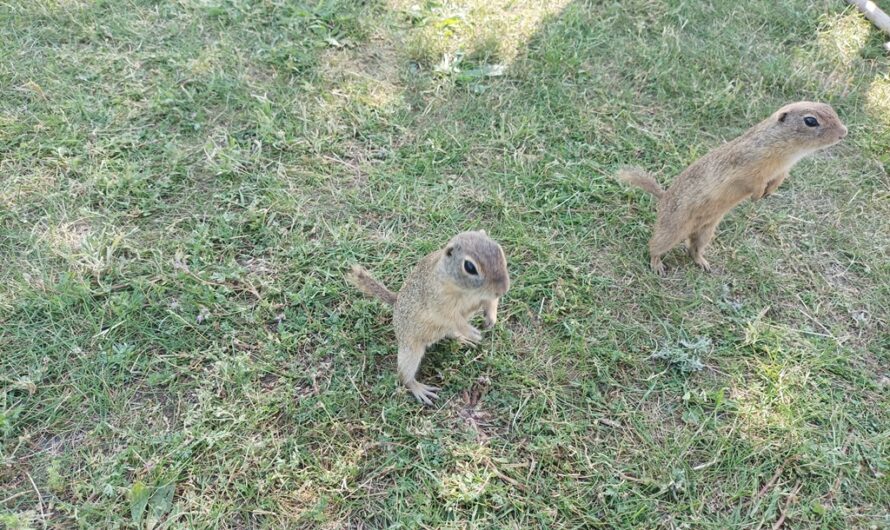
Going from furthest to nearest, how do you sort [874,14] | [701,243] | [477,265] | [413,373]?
[874,14] → [701,243] → [413,373] → [477,265]

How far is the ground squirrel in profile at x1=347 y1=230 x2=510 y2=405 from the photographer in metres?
2.44

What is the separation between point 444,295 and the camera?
2600mm

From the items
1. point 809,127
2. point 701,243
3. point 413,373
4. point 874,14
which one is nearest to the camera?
point 413,373

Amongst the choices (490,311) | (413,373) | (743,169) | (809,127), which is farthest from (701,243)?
(413,373)

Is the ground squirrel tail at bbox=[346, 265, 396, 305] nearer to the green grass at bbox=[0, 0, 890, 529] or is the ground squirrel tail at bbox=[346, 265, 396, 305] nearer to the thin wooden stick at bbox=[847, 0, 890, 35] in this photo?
the green grass at bbox=[0, 0, 890, 529]

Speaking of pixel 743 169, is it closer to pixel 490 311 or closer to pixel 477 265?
pixel 490 311

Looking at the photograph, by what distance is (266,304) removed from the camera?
10.4 ft

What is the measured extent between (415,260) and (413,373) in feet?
2.80

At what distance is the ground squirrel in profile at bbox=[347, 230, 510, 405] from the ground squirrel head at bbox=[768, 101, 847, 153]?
5.83 ft

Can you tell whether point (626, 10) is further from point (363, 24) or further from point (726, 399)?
point (726, 399)

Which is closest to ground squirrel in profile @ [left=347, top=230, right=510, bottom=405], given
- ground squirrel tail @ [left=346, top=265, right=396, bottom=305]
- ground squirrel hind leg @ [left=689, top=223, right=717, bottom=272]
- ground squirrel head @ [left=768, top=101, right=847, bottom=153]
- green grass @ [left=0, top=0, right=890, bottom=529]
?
ground squirrel tail @ [left=346, top=265, right=396, bottom=305]

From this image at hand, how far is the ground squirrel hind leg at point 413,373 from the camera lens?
2801 millimetres

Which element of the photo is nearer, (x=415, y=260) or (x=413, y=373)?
(x=413, y=373)

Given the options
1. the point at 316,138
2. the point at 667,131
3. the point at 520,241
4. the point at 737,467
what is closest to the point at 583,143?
the point at 667,131
